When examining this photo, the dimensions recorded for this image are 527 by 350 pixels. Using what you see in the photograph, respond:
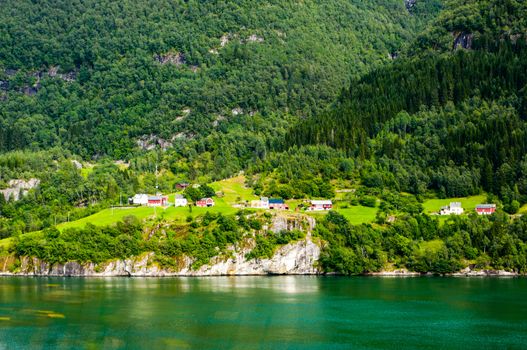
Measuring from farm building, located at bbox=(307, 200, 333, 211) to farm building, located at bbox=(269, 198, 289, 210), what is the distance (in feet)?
18.5

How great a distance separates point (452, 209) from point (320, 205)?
28.3 metres

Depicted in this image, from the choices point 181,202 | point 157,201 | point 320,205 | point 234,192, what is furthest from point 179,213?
point 320,205

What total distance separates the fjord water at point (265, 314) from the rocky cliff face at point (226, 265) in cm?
1625

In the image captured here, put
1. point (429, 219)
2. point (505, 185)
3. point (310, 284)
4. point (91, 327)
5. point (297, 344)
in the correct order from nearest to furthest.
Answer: point (297, 344), point (91, 327), point (310, 284), point (429, 219), point (505, 185)

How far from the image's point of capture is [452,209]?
17575cm

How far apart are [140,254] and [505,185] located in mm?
83291

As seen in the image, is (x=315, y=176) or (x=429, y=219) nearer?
(x=429, y=219)

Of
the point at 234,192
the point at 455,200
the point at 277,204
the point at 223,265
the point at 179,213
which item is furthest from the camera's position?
the point at 234,192

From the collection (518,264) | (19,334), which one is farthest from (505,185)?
(19,334)

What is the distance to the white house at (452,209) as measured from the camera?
174250 millimetres

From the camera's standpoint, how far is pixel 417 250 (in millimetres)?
157000

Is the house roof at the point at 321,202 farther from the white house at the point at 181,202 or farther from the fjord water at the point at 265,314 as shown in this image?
the fjord water at the point at 265,314

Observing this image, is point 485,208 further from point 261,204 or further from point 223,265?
point 223,265

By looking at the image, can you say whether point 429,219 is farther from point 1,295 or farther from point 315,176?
point 1,295
